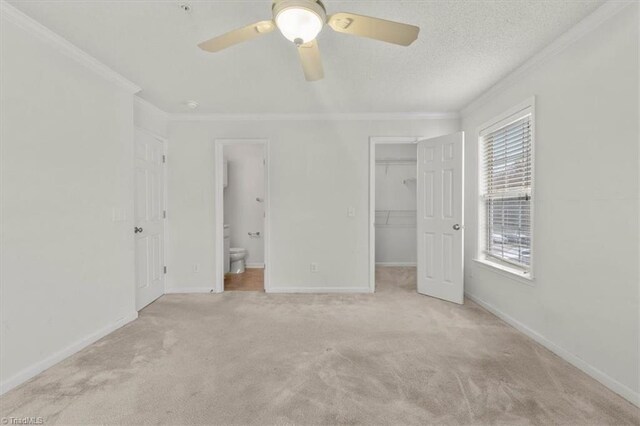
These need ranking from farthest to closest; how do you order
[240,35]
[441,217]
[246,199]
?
[246,199] < [441,217] < [240,35]

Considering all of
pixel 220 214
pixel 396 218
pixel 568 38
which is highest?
pixel 568 38

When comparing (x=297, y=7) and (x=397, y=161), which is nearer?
(x=297, y=7)

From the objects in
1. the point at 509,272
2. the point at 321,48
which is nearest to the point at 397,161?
the point at 509,272

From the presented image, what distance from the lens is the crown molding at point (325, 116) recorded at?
12.6ft

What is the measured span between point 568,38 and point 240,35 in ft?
7.50

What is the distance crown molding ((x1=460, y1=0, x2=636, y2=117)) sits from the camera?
5.83 ft

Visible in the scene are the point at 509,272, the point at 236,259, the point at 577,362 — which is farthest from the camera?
the point at 236,259

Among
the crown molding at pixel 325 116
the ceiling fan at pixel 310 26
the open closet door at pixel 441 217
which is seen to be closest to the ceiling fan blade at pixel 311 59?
the ceiling fan at pixel 310 26

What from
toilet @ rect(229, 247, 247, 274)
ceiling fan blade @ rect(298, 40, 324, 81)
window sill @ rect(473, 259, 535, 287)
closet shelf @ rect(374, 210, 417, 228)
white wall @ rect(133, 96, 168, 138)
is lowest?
toilet @ rect(229, 247, 247, 274)

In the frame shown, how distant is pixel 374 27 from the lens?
144 centimetres

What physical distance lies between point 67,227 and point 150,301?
1.57m

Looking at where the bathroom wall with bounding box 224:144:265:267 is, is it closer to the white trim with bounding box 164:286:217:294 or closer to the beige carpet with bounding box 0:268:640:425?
the white trim with bounding box 164:286:217:294

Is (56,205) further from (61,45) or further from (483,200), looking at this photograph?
(483,200)

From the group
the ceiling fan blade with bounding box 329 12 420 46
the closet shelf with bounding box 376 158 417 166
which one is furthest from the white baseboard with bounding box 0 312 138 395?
the closet shelf with bounding box 376 158 417 166
